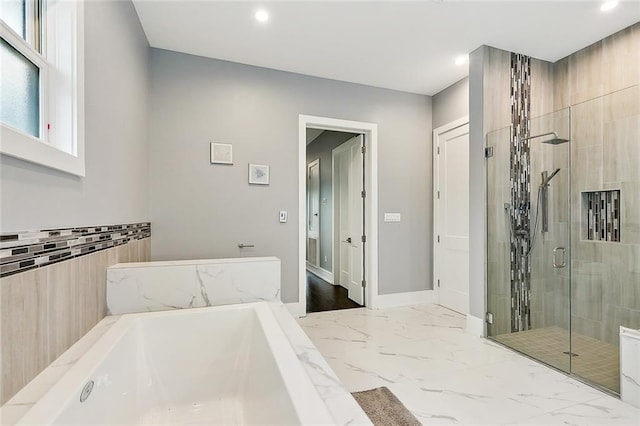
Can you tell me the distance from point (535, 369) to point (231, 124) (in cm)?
334

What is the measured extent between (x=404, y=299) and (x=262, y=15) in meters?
3.32

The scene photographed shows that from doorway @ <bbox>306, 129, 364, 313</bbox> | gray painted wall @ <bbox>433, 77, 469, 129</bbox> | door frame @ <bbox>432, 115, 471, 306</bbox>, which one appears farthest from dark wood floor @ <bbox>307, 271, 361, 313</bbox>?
gray painted wall @ <bbox>433, 77, 469, 129</bbox>

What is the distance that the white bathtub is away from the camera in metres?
0.99

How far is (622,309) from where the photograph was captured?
7.93ft

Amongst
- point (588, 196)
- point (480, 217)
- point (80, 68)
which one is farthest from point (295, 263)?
point (588, 196)

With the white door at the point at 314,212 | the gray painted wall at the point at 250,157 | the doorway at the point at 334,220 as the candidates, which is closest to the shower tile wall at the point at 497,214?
the gray painted wall at the point at 250,157

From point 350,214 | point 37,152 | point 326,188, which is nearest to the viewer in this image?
point 37,152

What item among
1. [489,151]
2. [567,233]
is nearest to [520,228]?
[567,233]

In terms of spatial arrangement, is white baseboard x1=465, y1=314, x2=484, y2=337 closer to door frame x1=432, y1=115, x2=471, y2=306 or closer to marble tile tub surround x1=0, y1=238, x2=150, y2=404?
door frame x1=432, y1=115, x2=471, y2=306

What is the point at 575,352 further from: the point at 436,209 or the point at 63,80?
the point at 63,80

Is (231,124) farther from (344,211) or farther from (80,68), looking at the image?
(344,211)

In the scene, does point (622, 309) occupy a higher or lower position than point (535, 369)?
higher

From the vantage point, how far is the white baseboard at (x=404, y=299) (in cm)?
358

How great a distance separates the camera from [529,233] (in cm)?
269
